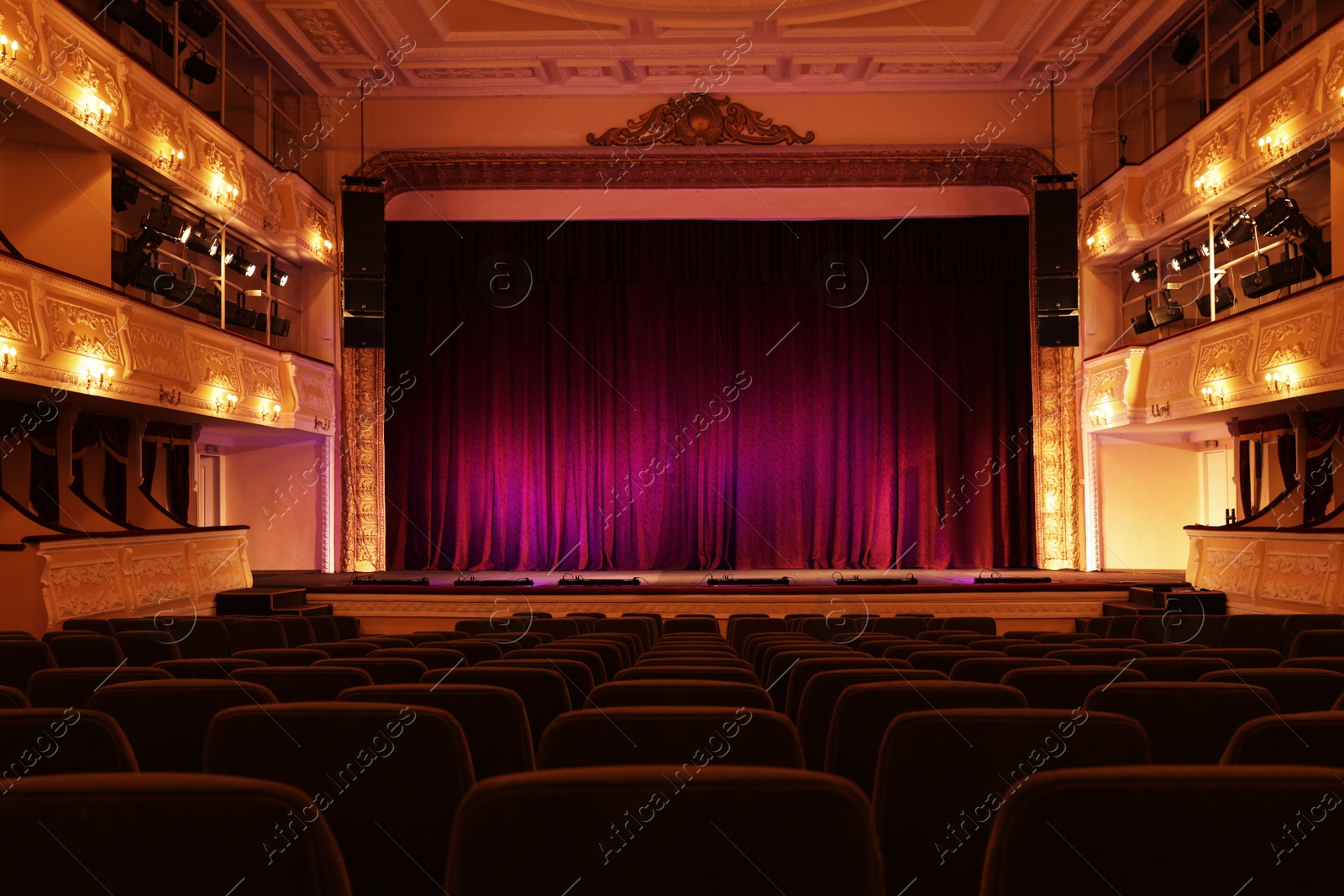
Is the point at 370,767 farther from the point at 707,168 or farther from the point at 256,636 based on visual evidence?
the point at 707,168

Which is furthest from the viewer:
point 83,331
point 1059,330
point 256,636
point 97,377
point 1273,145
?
point 1059,330

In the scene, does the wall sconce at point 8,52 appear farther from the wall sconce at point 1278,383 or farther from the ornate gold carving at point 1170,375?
the ornate gold carving at point 1170,375

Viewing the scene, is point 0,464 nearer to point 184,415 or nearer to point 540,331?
point 184,415

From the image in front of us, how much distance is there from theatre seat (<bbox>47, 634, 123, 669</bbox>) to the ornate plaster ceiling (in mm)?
9866

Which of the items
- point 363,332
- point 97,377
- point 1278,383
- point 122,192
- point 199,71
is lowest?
point 1278,383

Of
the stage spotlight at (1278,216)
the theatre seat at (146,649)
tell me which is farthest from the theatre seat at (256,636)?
the stage spotlight at (1278,216)

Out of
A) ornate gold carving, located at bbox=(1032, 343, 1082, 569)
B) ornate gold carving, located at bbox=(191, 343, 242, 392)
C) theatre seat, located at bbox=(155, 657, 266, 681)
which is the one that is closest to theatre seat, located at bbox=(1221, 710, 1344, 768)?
theatre seat, located at bbox=(155, 657, 266, 681)

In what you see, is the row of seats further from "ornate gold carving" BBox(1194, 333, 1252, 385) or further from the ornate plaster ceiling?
the ornate plaster ceiling

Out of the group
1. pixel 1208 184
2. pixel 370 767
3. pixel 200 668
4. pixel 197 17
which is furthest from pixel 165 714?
pixel 1208 184

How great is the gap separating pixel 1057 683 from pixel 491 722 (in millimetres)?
1457

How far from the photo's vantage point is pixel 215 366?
36.2 ft

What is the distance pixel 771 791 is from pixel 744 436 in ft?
48.3

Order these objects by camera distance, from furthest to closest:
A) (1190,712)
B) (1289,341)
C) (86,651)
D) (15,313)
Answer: (1289,341), (15,313), (86,651), (1190,712)

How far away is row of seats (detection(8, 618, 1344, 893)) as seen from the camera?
38.8 inches
